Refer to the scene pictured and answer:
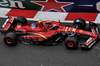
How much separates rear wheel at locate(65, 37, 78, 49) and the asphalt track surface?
0.22 m

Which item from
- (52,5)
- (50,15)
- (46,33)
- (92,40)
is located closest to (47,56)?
(46,33)

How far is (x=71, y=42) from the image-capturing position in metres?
9.12

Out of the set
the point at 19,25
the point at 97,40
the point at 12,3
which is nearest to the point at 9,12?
the point at 12,3

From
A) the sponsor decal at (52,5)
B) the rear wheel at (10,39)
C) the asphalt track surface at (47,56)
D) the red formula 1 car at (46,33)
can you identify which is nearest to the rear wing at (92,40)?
the red formula 1 car at (46,33)

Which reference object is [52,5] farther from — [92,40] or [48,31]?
[92,40]

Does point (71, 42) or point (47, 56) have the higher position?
point (71, 42)

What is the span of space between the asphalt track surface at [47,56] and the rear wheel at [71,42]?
224 millimetres

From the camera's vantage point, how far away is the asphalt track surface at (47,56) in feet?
28.5

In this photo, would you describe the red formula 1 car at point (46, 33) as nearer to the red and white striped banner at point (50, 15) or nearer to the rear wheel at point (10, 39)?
the rear wheel at point (10, 39)

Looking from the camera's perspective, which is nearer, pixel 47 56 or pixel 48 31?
pixel 47 56

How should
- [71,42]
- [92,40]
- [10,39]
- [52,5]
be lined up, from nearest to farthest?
[71,42] → [92,40] → [10,39] → [52,5]

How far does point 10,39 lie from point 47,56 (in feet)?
6.77

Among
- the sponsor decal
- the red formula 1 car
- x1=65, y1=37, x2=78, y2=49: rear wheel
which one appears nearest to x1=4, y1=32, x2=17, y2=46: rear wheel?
the red formula 1 car

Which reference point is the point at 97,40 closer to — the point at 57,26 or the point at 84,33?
the point at 84,33
